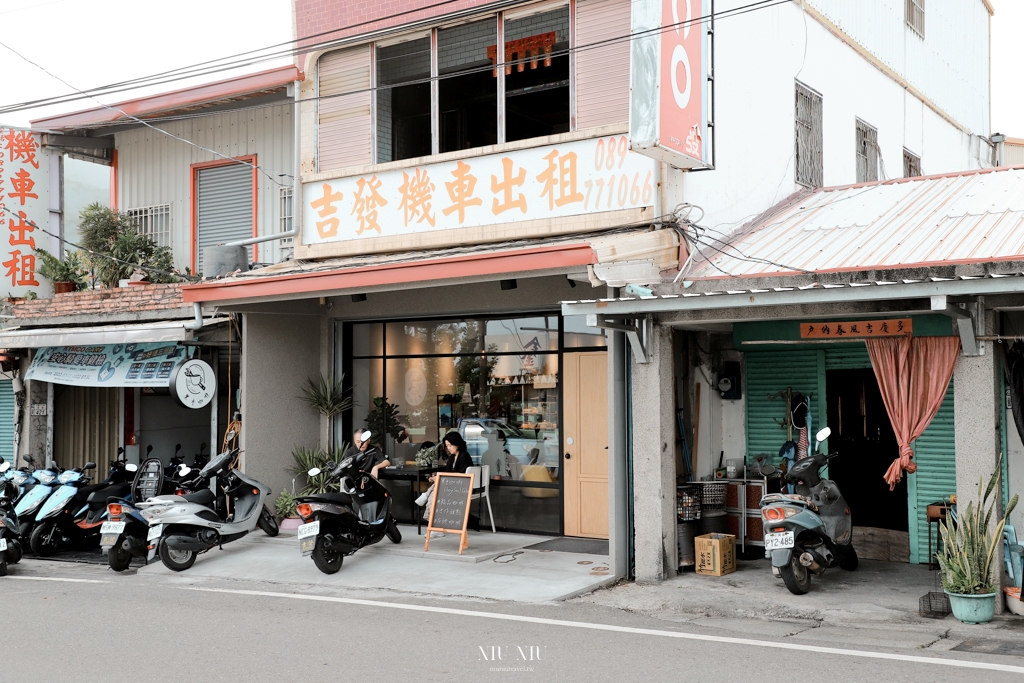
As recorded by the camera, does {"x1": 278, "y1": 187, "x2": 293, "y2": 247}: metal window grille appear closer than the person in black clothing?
No

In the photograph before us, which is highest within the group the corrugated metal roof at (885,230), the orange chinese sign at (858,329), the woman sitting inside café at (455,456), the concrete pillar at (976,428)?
the corrugated metal roof at (885,230)

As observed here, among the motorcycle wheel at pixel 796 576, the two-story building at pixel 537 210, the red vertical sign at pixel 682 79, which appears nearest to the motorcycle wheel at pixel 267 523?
the two-story building at pixel 537 210

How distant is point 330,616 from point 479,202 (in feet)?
18.3

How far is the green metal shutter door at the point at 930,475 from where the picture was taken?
1095 centimetres

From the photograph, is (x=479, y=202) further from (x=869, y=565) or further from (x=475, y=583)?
(x=869, y=565)

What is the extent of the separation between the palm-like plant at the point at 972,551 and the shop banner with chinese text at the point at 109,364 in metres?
10.6

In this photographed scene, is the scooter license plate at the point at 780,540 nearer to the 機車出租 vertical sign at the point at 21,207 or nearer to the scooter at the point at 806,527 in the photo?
the scooter at the point at 806,527

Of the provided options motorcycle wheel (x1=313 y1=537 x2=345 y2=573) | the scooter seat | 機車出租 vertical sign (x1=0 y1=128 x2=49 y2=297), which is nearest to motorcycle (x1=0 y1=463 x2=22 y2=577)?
the scooter seat

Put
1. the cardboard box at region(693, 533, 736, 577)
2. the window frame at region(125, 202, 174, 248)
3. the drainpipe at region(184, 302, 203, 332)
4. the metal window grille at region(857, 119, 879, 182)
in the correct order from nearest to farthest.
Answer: the cardboard box at region(693, 533, 736, 577)
the drainpipe at region(184, 302, 203, 332)
the metal window grille at region(857, 119, 879, 182)
the window frame at region(125, 202, 174, 248)

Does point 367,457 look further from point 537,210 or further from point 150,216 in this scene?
point 150,216

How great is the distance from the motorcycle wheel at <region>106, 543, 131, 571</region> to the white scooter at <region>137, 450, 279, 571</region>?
299 millimetres

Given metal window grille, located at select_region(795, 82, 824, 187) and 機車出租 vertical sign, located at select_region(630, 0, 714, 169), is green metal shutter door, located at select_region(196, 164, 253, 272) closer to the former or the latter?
機車出租 vertical sign, located at select_region(630, 0, 714, 169)

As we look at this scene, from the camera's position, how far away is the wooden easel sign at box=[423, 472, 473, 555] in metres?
11.9

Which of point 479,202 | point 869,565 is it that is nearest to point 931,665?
point 869,565
